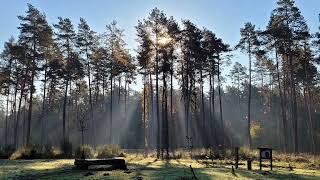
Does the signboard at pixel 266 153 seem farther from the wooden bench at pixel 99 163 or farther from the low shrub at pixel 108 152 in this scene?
the low shrub at pixel 108 152

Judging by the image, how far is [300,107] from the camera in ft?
244

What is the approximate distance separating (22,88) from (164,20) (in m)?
27.4

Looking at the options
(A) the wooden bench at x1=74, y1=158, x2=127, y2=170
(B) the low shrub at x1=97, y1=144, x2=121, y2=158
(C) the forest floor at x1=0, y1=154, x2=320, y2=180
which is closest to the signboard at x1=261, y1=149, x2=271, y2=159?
(C) the forest floor at x1=0, y1=154, x2=320, y2=180

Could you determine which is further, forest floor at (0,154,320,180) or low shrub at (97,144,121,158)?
low shrub at (97,144,121,158)

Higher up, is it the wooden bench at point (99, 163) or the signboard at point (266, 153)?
the signboard at point (266, 153)

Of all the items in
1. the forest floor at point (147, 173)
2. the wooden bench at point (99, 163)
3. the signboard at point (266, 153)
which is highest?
the signboard at point (266, 153)

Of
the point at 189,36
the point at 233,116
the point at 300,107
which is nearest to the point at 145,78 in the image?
the point at 189,36

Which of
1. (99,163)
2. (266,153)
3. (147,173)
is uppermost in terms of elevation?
(266,153)

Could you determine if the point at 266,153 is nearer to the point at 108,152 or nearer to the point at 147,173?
the point at 147,173

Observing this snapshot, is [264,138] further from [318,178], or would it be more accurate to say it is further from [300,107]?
[318,178]

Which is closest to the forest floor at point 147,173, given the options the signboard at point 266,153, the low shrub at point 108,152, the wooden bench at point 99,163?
the wooden bench at point 99,163

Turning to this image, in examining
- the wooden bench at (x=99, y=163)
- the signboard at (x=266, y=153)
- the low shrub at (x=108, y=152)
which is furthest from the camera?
the low shrub at (x=108, y=152)

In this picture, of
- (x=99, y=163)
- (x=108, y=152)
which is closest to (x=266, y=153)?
(x=99, y=163)

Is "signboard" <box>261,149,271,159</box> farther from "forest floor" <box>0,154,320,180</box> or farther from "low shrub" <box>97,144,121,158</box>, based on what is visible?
"low shrub" <box>97,144,121,158</box>
